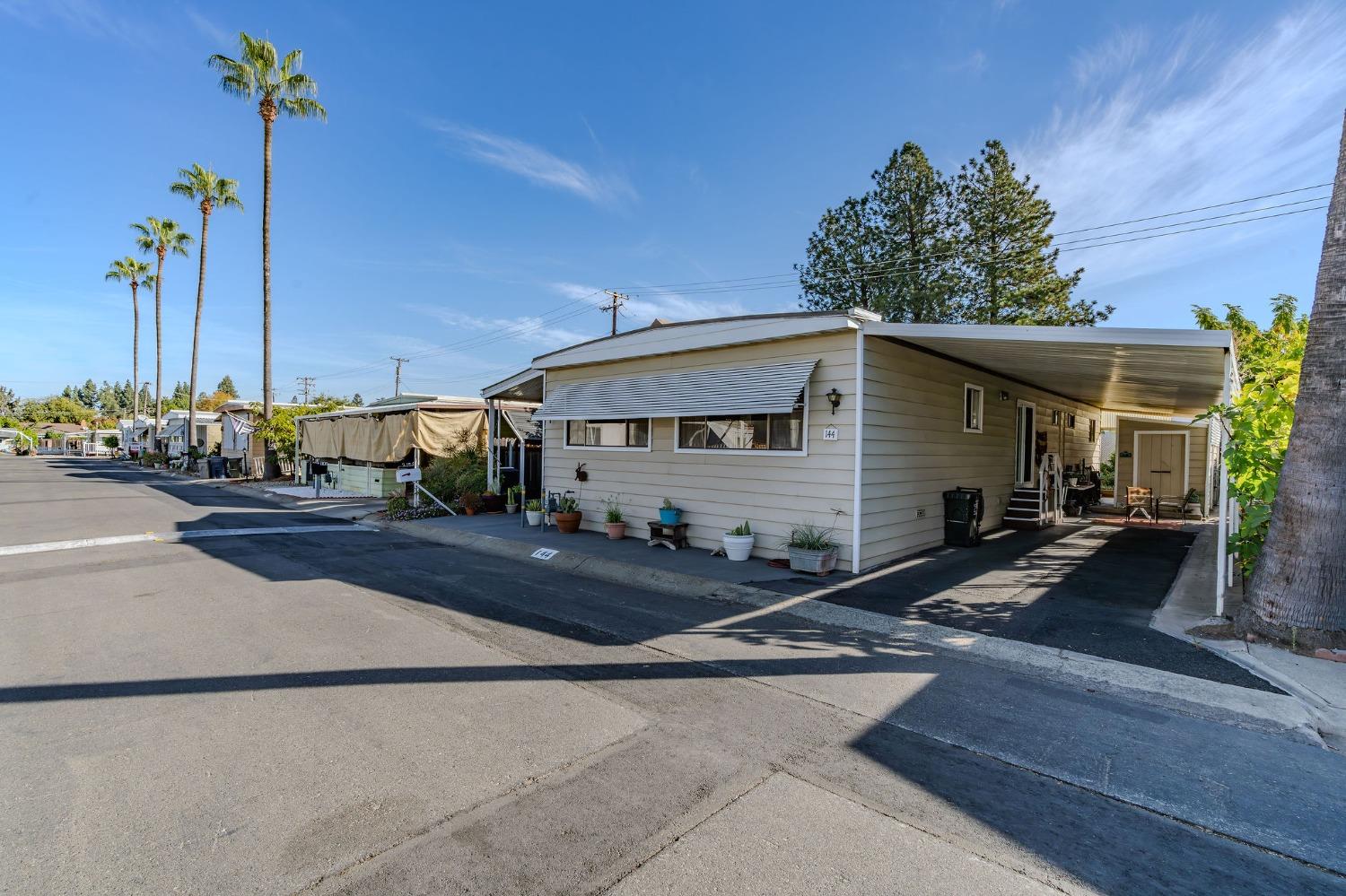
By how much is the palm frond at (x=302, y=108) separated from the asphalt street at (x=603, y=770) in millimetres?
22140

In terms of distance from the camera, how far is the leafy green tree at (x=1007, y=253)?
2323 centimetres

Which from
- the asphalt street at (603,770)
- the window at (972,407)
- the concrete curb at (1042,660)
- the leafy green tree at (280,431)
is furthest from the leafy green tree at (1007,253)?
the leafy green tree at (280,431)

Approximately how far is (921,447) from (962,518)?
1555 millimetres

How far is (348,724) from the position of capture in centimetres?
345

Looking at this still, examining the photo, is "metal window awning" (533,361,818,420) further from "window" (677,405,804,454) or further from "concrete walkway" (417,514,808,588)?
"concrete walkway" (417,514,808,588)

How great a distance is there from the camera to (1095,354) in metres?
7.17

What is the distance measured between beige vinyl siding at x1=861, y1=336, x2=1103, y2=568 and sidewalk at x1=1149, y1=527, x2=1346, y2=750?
305cm

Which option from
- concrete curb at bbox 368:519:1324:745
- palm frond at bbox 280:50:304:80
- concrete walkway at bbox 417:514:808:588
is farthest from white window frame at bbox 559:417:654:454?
palm frond at bbox 280:50:304:80

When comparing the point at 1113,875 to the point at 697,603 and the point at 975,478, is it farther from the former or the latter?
the point at 975,478

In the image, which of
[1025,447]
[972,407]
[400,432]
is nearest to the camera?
[972,407]

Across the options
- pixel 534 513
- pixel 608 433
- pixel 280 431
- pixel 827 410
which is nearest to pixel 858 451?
pixel 827 410

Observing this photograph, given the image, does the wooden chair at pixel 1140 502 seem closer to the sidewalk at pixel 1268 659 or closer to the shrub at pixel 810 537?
the sidewalk at pixel 1268 659

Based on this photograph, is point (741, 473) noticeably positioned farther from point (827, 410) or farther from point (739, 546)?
point (827, 410)

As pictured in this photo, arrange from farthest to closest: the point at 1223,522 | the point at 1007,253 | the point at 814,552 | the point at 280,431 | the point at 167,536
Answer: the point at 280,431
the point at 1007,253
the point at 167,536
the point at 814,552
the point at 1223,522
